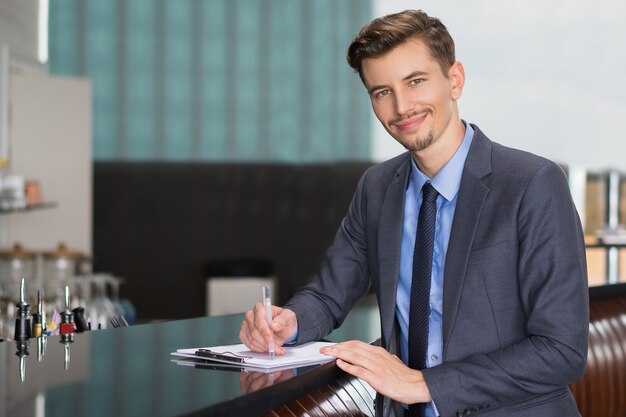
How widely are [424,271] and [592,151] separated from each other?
6506 mm

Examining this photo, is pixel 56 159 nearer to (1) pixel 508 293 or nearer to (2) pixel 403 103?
(2) pixel 403 103

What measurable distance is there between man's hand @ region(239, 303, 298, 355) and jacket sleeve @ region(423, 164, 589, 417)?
424mm

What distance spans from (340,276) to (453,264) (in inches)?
17.7

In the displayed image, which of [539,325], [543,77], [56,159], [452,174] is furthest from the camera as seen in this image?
[543,77]

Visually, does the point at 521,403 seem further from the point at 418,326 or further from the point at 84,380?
the point at 84,380

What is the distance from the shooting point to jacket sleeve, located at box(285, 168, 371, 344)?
2.32 meters

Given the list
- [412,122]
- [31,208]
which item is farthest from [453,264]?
[31,208]

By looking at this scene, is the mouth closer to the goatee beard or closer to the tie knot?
the goatee beard

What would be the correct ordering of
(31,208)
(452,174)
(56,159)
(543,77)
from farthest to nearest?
(543,77) → (56,159) → (31,208) → (452,174)

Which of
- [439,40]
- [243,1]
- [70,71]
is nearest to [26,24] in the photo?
[70,71]

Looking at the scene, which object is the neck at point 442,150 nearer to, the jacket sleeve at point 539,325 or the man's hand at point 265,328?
the jacket sleeve at point 539,325

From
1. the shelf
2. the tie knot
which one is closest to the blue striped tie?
the tie knot

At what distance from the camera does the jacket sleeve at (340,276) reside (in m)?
2.32

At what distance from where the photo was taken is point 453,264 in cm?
195
